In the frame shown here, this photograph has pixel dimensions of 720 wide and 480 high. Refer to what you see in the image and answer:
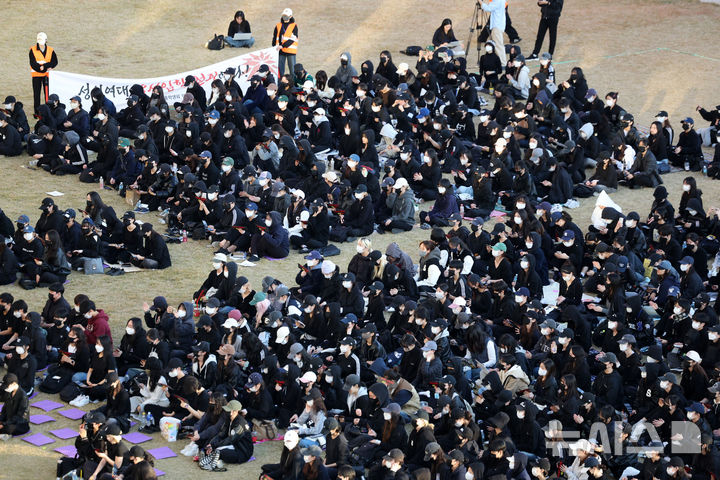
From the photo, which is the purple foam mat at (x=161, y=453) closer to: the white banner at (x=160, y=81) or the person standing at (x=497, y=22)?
the white banner at (x=160, y=81)

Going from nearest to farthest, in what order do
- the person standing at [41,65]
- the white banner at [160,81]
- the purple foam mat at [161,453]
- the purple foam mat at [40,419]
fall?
the purple foam mat at [161,453] < the purple foam mat at [40,419] < the person standing at [41,65] < the white banner at [160,81]

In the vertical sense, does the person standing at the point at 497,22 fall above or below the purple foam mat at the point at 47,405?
above

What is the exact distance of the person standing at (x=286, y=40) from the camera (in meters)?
28.9

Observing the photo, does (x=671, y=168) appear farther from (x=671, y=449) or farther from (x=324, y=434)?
(x=324, y=434)

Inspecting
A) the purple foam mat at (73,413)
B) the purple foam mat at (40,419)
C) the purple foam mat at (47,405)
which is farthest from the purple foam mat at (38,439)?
the purple foam mat at (47,405)

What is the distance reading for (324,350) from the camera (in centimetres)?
1930

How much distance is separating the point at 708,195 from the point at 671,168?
1443 millimetres

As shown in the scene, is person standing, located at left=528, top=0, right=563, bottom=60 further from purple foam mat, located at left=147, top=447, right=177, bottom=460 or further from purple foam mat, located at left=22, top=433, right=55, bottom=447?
purple foam mat, located at left=22, top=433, right=55, bottom=447

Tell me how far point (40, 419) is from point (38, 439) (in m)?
0.55

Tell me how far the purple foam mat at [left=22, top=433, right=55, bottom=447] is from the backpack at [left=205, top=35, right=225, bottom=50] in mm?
16259

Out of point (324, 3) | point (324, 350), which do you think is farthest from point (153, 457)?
point (324, 3)

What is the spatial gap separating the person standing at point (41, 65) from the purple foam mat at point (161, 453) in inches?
454

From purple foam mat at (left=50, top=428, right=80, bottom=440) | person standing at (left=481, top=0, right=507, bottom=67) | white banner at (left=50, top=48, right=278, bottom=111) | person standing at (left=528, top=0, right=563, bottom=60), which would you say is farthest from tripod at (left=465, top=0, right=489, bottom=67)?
purple foam mat at (left=50, top=428, right=80, bottom=440)

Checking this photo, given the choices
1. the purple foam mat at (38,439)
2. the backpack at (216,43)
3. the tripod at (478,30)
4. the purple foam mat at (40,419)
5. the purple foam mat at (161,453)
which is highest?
the tripod at (478,30)
